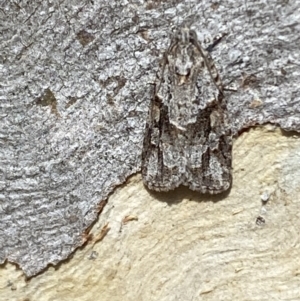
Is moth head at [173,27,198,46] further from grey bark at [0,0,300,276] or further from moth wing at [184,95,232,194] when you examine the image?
moth wing at [184,95,232,194]

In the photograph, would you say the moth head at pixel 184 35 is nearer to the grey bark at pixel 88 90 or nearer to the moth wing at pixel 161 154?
the grey bark at pixel 88 90

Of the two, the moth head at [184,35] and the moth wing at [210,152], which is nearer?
the moth head at [184,35]

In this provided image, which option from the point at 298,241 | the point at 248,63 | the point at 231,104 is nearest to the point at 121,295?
the point at 298,241

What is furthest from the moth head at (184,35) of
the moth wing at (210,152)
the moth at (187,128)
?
the moth wing at (210,152)

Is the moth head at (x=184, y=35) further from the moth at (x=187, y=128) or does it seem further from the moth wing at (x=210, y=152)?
the moth wing at (x=210, y=152)

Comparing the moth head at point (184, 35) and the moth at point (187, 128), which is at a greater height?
the moth head at point (184, 35)

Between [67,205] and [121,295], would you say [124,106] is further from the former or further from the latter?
[121,295]

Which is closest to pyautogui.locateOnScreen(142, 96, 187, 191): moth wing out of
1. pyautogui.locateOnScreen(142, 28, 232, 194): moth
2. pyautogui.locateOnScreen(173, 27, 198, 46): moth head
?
pyautogui.locateOnScreen(142, 28, 232, 194): moth
